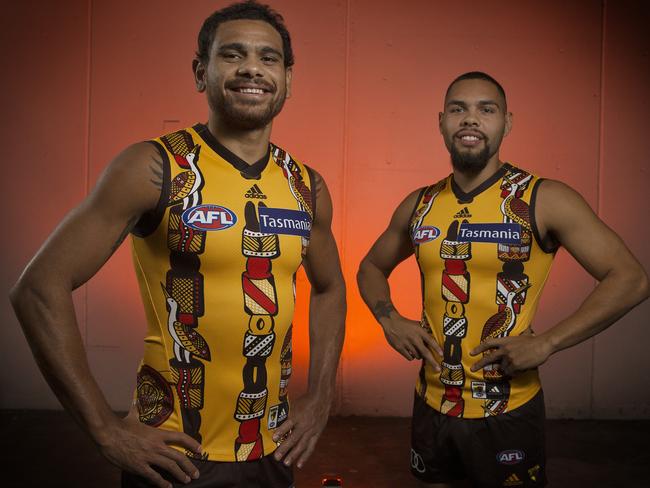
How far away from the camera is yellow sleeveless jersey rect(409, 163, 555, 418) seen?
6.66ft

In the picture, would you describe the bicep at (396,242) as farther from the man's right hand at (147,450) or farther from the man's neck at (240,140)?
the man's right hand at (147,450)

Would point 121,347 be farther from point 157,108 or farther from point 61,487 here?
point 157,108

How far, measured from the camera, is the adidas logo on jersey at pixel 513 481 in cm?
200

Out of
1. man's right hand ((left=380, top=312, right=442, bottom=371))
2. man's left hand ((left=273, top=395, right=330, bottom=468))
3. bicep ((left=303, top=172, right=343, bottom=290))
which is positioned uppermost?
bicep ((left=303, top=172, right=343, bottom=290))

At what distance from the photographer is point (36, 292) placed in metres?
1.18

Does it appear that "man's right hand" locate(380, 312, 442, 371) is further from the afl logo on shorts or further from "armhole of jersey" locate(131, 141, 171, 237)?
"armhole of jersey" locate(131, 141, 171, 237)

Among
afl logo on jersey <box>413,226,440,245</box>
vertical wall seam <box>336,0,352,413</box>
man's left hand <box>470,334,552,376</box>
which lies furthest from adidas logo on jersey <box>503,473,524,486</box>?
vertical wall seam <box>336,0,352,413</box>

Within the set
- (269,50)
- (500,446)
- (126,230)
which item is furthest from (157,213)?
(500,446)

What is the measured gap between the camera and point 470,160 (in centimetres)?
219

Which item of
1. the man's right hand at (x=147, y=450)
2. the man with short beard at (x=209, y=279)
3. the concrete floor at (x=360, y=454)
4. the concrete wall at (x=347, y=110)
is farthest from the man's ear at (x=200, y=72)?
the concrete wall at (x=347, y=110)

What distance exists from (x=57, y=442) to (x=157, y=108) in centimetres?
231

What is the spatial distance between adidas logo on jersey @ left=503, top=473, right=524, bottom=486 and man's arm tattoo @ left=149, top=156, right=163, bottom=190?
60.8 inches

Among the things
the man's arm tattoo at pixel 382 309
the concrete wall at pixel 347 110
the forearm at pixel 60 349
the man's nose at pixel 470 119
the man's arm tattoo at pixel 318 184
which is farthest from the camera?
the concrete wall at pixel 347 110

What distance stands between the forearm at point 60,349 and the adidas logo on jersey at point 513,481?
1429 mm
